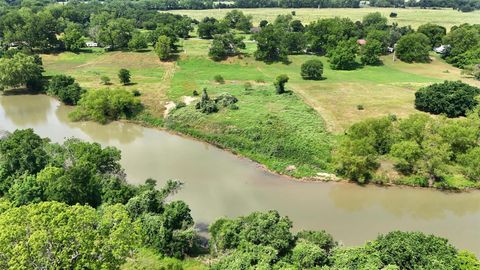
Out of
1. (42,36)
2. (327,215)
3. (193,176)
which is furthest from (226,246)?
(42,36)

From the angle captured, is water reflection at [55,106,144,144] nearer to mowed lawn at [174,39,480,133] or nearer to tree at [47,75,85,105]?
tree at [47,75,85,105]

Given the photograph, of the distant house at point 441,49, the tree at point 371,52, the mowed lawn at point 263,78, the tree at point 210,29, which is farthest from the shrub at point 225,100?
the distant house at point 441,49

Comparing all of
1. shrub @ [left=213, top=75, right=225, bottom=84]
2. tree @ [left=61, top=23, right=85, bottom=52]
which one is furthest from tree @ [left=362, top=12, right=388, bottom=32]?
tree @ [left=61, top=23, right=85, bottom=52]

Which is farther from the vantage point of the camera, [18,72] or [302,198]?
[18,72]

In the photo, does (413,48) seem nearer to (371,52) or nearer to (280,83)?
(371,52)

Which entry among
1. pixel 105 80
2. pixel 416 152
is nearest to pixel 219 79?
pixel 105 80

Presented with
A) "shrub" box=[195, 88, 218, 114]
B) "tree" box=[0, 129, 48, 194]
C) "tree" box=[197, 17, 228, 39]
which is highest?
"tree" box=[197, 17, 228, 39]
